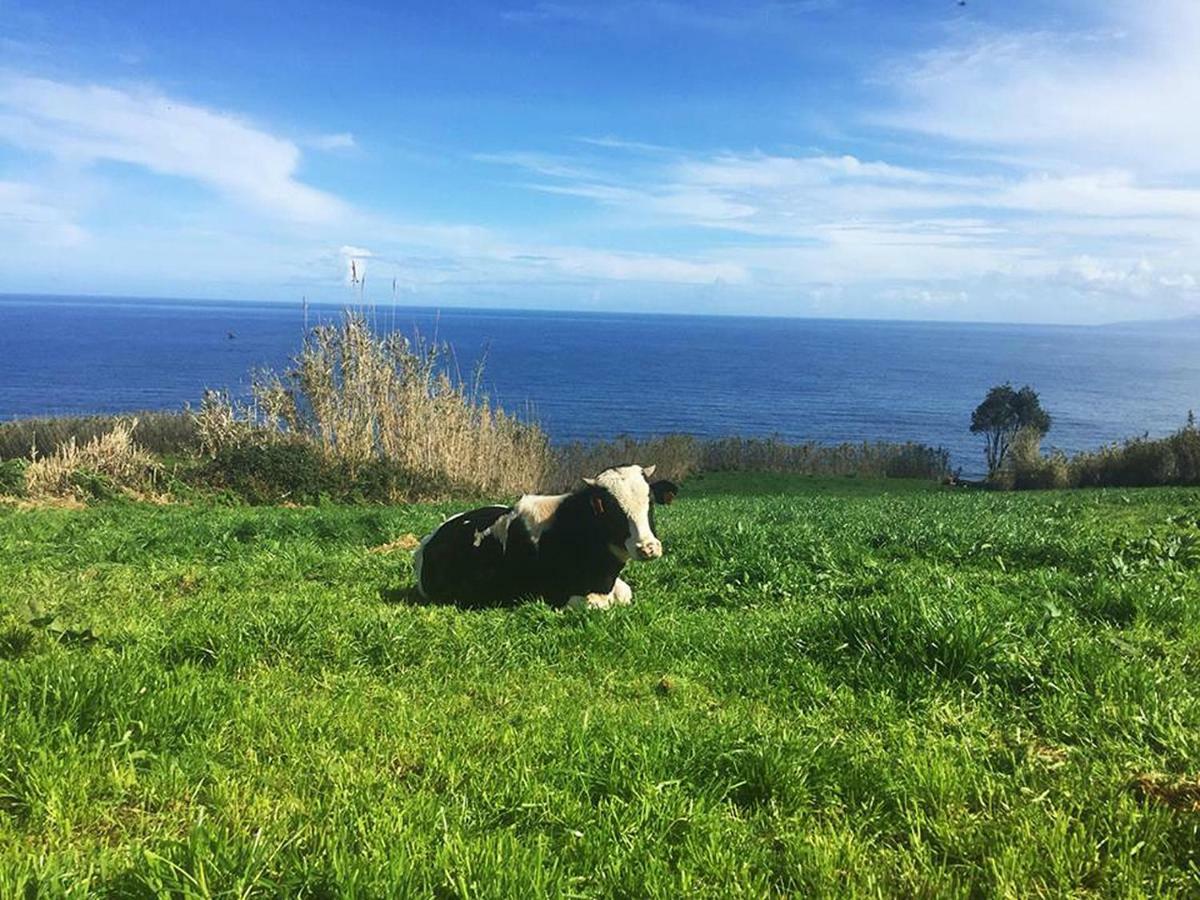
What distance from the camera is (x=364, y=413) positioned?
29875mm

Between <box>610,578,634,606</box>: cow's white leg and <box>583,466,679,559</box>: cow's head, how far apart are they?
51cm

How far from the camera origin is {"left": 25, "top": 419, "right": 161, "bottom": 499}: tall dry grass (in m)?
23.6

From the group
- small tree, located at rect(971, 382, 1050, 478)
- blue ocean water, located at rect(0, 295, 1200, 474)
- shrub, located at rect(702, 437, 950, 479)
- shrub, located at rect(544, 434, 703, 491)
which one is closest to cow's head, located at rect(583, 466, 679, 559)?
shrub, located at rect(544, 434, 703, 491)

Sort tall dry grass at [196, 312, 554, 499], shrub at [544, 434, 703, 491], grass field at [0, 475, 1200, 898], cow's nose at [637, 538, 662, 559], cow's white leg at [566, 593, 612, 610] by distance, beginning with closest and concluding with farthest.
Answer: grass field at [0, 475, 1200, 898]
cow's nose at [637, 538, 662, 559]
cow's white leg at [566, 593, 612, 610]
tall dry grass at [196, 312, 554, 499]
shrub at [544, 434, 703, 491]

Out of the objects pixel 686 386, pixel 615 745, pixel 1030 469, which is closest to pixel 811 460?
pixel 1030 469

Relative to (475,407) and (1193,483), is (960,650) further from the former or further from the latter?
(1193,483)

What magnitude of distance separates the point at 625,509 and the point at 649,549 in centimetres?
49

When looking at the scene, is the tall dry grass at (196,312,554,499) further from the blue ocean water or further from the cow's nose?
the cow's nose

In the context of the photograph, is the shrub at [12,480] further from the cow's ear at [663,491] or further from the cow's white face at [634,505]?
the cow's ear at [663,491]

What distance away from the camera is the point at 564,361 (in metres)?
151

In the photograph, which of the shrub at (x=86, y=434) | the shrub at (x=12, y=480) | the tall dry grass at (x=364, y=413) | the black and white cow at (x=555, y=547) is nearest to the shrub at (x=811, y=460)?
the tall dry grass at (x=364, y=413)

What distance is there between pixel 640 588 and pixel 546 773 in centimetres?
528

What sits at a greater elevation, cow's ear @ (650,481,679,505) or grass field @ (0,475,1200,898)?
cow's ear @ (650,481,679,505)

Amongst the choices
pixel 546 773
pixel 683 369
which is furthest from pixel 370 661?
pixel 683 369
